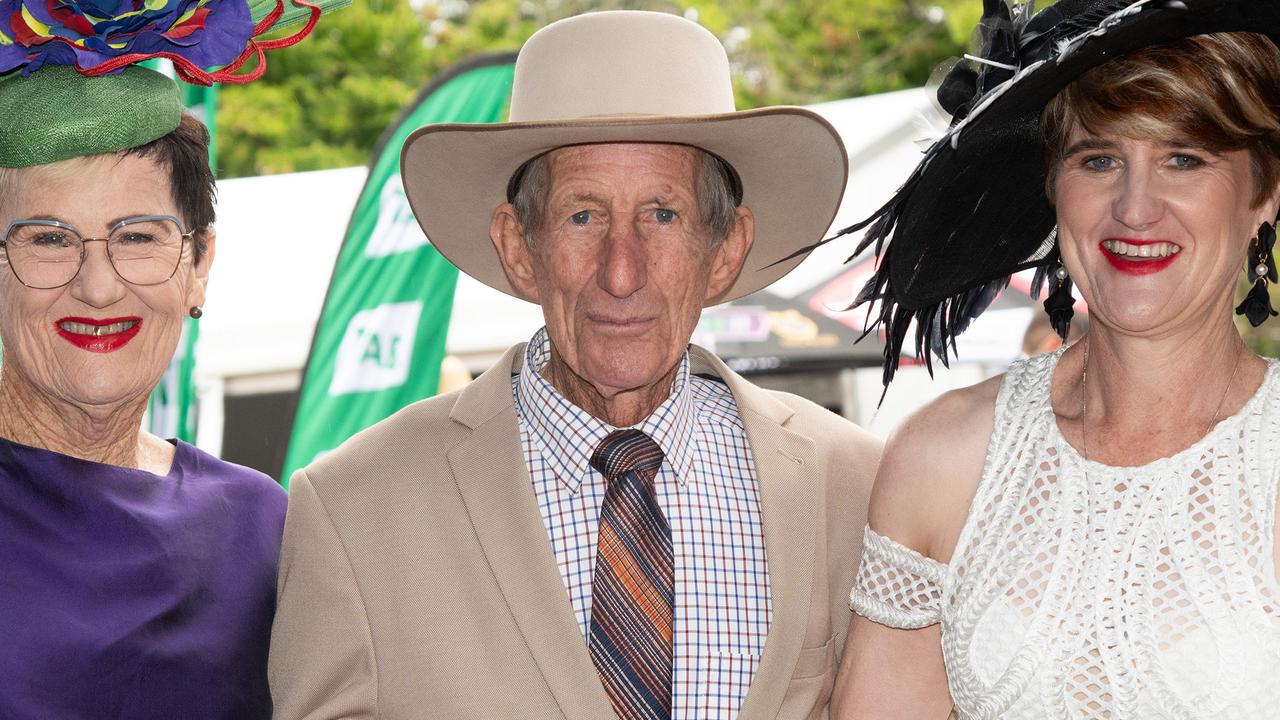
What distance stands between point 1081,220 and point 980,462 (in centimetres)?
53

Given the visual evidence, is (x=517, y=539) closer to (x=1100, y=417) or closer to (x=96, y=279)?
(x=96, y=279)

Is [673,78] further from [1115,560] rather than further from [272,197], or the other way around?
[272,197]

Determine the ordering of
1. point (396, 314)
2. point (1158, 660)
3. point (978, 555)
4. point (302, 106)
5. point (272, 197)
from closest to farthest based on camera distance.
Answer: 1. point (1158, 660)
2. point (978, 555)
3. point (396, 314)
4. point (272, 197)
5. point (302, 106)

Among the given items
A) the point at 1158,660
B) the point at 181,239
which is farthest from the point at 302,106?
the point at 1158,660

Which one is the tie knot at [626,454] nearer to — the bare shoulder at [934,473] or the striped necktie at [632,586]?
the striped necktie at [632,586]

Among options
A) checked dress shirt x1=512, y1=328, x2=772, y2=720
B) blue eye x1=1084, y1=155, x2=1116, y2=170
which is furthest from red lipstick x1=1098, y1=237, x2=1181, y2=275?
checked dress shirt x1=512, y1=328, x2=772, y2=720

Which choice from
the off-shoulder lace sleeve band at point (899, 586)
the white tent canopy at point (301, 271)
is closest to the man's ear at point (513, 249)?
the off-shoulder lace sleeve band at point (899, 586)

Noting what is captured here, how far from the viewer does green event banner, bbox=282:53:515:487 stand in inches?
245

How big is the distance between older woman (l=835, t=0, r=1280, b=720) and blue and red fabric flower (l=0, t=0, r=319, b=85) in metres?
1.41

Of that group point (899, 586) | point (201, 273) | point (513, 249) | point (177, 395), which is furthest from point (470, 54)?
point (899, 586)

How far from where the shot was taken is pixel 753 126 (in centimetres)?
315

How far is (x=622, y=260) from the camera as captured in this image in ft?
10.1

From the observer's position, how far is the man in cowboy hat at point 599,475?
2.89 meters

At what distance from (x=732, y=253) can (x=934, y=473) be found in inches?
31.6
